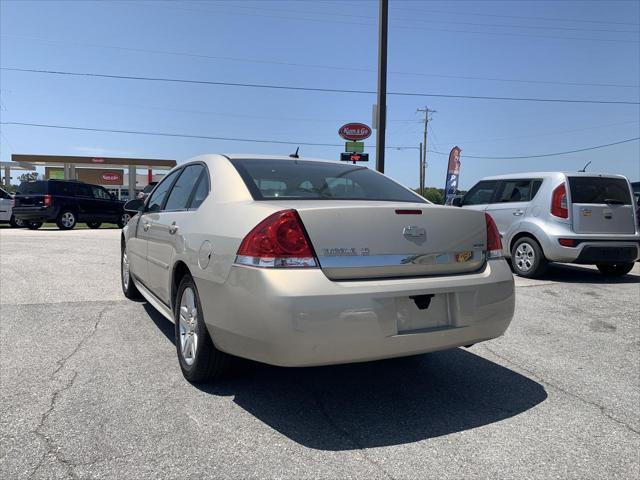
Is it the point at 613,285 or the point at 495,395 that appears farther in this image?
the point at 613,285

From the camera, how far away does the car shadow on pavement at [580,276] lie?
8.04m

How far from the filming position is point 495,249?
3.40m

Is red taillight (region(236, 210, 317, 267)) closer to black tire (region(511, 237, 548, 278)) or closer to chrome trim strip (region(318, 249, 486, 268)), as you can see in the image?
chrome trim strip (region(318, 249, 486, 268))

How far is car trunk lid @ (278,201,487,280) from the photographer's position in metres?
2.78

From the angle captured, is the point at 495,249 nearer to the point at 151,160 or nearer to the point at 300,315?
the point at 300,315

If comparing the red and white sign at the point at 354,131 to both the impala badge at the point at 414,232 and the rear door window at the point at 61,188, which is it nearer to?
the rear door window at the point at 61,188

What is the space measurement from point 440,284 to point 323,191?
1063mm

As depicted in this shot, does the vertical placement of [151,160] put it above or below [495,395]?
above

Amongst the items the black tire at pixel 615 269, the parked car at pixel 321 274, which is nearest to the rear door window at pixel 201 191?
the parked car at pixel 321 274

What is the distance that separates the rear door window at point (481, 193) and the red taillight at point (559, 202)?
1.50 metres

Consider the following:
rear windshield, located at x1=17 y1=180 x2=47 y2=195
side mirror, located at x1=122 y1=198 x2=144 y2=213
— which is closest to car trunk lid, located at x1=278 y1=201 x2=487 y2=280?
side mirror, located at x1=122 y1=198 x2=144 y2=213

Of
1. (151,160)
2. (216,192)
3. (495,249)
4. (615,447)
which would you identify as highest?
(151,160)

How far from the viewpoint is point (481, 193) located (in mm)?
9609

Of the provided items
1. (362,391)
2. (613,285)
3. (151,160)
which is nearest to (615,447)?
(362,391)
